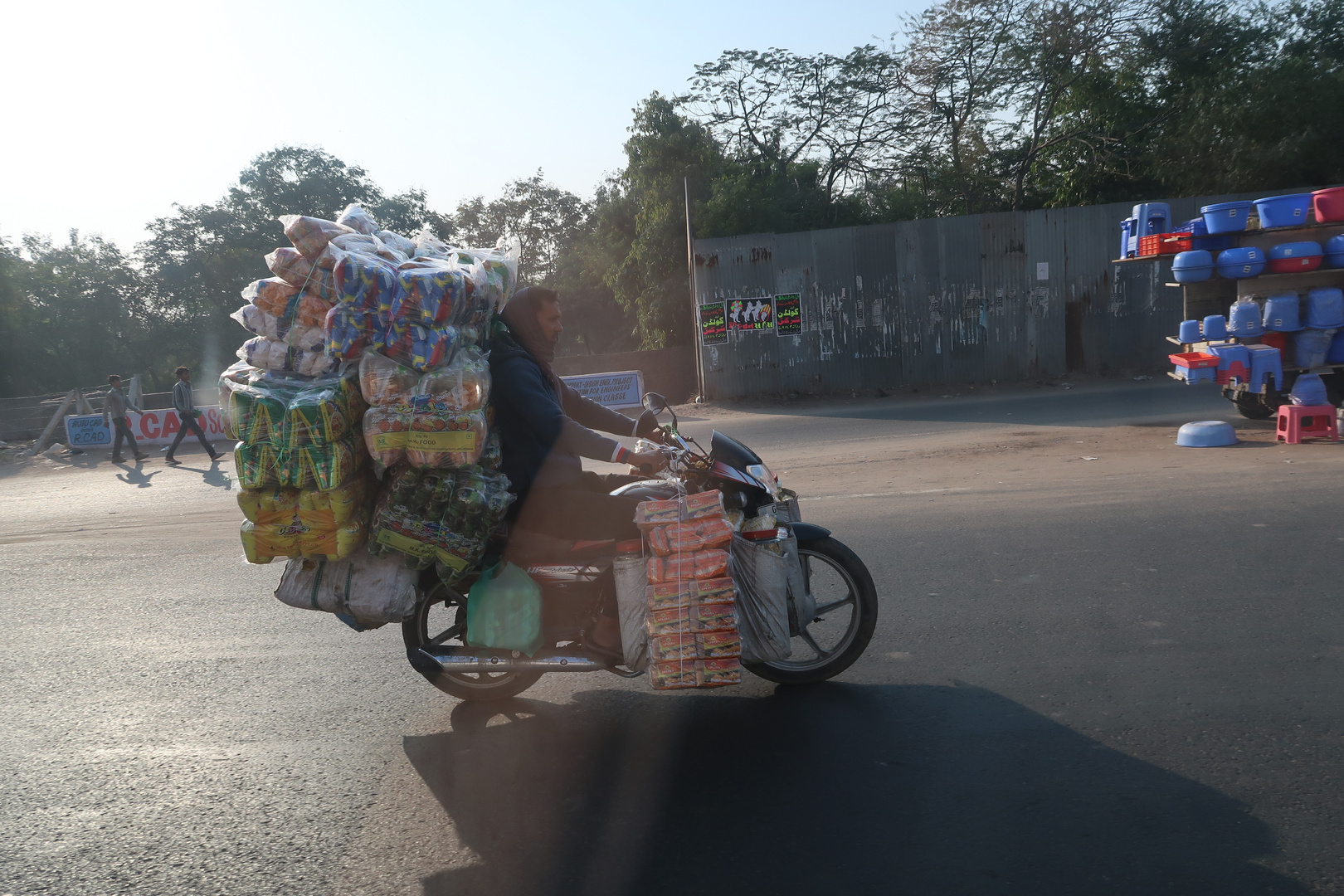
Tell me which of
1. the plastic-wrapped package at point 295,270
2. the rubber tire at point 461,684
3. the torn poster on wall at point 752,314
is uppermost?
the torn poster on wall at point 752,314

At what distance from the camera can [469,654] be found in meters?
3.90

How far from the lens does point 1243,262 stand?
10.2 metres

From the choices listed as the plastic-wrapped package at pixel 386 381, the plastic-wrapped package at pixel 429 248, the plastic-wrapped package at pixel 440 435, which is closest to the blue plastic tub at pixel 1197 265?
the plastic-wrapped package at pixel 429 248

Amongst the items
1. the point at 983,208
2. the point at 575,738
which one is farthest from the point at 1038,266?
the point at 575,738

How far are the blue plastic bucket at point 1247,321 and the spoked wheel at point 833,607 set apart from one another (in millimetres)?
8518

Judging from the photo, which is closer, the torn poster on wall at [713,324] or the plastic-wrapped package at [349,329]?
the plastic-wrapped package at [349,329]

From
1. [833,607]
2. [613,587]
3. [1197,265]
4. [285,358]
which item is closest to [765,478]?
[833,607]

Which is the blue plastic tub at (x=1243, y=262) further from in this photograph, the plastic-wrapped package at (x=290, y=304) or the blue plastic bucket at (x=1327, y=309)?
the plastic-wrapped package at (x=290, y=304)

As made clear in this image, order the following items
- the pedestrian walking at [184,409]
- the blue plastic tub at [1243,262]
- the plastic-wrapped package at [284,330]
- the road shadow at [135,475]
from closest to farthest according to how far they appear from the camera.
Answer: the plastic-wrapped package at [284,330] → the blue plastic tub at [1243,262] → the road shadow at [135,475] → the pedestrian walking at [184,409]

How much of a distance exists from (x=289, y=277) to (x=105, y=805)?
85.5 inches

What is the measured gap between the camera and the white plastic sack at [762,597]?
370 centimetres

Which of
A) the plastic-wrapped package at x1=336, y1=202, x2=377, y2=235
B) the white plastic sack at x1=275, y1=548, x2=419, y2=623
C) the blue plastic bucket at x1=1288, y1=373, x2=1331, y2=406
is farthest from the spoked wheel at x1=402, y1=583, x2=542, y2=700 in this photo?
the blue plastic bucket at x1=1288, y1=373, x2=1331, y2=406

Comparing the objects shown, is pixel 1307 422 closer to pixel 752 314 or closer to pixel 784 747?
pixel 784 747

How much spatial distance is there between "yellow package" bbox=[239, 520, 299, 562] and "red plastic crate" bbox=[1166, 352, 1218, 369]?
10304 millimetres
